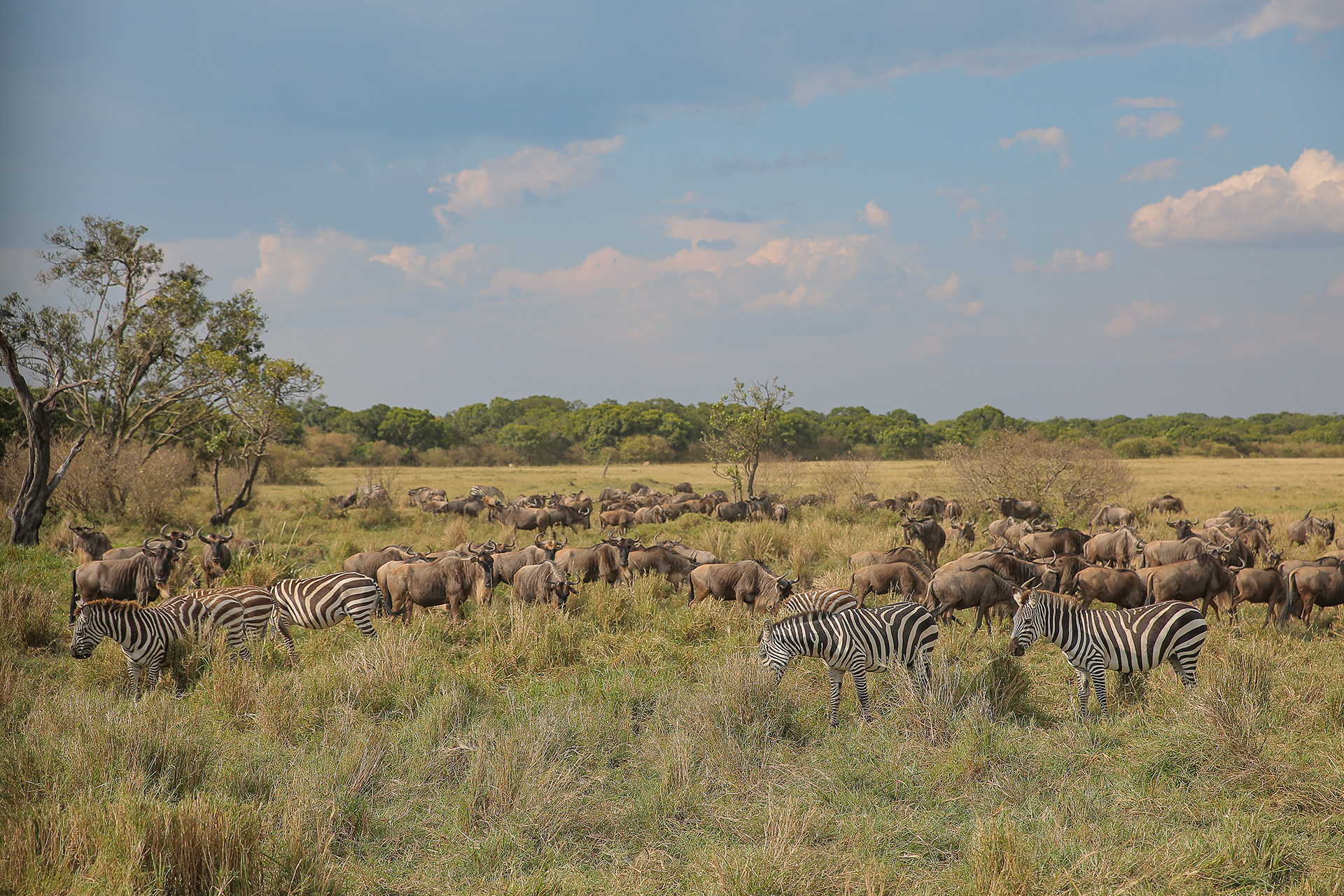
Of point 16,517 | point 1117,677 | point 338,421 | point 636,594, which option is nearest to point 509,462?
point 338,421

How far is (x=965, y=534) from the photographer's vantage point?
2072 centimetres

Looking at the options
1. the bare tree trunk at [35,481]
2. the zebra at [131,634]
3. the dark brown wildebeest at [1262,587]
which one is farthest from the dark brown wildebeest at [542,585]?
the bare tree trunk at [35,481]

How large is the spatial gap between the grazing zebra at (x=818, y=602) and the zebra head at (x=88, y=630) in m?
7.51

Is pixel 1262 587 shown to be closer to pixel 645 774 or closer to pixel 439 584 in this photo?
pixel 645 774

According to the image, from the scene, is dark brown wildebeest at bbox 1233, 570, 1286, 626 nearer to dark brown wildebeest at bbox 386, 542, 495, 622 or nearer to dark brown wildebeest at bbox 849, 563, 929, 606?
dark brown wildebeest at bbox 849, 563, 929, 606

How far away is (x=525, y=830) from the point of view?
18.2 feet

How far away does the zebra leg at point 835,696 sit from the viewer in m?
7.45

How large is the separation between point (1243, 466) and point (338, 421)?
7779 cm

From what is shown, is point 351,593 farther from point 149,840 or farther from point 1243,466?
point 1243,466

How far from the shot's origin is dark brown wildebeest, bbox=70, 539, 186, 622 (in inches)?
490

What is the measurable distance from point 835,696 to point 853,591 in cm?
517

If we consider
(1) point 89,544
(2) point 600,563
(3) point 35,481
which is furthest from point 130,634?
(3) point 35,481

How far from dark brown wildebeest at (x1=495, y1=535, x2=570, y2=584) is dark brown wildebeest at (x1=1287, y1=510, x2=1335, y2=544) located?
17.5 metres

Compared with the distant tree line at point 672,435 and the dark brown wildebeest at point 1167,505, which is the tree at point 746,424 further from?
the distant tree line at point 672,435
